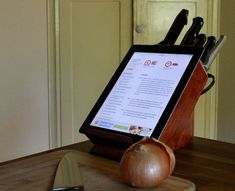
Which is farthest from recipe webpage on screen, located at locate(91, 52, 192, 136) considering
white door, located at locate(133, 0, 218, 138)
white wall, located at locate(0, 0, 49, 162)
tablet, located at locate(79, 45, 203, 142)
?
white door, located at locate(133, 0, 218, 138)

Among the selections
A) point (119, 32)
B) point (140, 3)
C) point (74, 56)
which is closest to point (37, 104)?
point (74, 56)

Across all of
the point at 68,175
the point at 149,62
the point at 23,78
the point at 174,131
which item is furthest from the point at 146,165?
the point at 23,78

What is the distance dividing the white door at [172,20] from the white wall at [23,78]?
64 centimetres

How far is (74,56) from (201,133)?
1.10 metres

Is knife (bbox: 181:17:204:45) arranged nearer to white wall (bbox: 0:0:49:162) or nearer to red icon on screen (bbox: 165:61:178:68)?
red icon on screen (bbox: 165:61:178:68)

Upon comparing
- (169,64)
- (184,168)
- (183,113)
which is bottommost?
(184,168)

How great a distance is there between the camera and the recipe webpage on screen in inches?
42.8

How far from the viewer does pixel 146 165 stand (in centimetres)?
86

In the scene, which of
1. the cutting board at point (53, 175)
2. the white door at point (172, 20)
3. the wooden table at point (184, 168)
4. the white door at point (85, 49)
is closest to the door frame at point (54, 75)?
the white door at point (85, 49)

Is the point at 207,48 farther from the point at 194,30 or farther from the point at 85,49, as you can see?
the point at 85,49

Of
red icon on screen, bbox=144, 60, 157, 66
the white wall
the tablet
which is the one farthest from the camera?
the white wall

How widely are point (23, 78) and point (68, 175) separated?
1.41 metres

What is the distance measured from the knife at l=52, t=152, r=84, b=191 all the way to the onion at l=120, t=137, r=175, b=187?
97 millimetres

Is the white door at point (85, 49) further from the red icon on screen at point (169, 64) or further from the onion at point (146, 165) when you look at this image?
the onion at point (146, 165)
